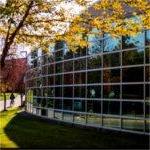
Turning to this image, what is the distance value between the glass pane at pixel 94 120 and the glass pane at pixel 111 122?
1.48ft

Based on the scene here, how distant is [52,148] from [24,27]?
13.6 feet

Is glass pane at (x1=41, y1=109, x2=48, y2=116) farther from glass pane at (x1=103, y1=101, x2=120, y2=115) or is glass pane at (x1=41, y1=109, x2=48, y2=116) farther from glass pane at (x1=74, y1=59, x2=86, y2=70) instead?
glass pane at (x1=103, y1=101, x2=120, y2=115)

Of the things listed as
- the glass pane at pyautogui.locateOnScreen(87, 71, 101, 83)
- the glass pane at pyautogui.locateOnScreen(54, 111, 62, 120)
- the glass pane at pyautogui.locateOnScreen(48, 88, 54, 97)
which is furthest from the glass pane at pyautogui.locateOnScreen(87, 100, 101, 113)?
the glass pane at pyautogui.locateOnScreen(48, 88, 54, 97)

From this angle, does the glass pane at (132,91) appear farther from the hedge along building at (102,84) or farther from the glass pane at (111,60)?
the glass pane at (111,60)

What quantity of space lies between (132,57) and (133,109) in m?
2.06

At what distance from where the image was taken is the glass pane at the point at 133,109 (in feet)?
63.8

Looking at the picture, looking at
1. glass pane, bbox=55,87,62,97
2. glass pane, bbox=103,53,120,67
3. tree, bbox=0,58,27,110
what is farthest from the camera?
tree, bbox=0,58,27,110

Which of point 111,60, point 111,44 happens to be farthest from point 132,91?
point 111,44

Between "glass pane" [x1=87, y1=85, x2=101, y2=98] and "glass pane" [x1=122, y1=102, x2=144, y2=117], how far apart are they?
246 cm

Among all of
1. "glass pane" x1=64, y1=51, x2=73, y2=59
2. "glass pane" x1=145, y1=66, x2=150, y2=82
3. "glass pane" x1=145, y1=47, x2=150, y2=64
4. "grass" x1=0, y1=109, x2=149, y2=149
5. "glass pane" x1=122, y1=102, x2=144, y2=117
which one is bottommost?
"grass" x1=0, y1=109, x2=149, y2=149

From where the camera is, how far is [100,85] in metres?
22.7

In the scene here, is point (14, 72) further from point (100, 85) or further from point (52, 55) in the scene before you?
point (100, 85)

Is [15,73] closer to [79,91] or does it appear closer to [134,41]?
[79,91]

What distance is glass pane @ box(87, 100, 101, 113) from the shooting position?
2289 cm
